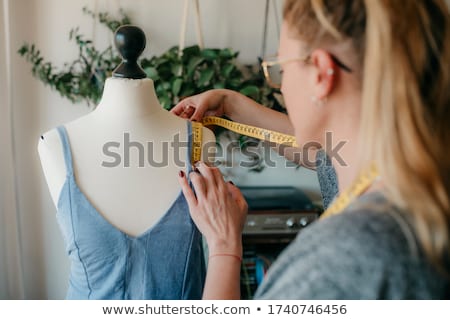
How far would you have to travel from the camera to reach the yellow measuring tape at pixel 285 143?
34.9 inches

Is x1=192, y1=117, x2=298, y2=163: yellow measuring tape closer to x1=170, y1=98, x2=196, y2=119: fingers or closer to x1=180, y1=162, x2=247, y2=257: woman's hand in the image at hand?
x1=170, y1=98, x2=196, y2=119: fingers

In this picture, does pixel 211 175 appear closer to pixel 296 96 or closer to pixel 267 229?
pixel 296 96

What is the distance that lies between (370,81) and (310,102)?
169 millimetres

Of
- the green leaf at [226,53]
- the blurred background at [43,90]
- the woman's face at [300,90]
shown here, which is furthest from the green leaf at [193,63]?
the woman's face at [300,90]

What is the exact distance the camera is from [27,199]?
3025 mm

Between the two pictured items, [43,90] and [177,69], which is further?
[43,90]

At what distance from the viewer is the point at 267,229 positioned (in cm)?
264

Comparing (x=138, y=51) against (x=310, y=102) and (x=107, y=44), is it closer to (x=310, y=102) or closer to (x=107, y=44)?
(x=310, y=102)

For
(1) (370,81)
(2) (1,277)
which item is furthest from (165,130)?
(2) (1,277)

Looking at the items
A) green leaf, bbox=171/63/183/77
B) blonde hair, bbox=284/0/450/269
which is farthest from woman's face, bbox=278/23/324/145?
green leaf, bbox=171/63/183/77

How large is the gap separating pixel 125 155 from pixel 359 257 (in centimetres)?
62

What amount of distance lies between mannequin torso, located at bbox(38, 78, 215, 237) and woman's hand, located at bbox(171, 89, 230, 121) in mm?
242

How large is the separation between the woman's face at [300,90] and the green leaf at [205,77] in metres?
1.69

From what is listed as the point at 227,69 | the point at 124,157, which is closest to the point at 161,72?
the point at 227,69
